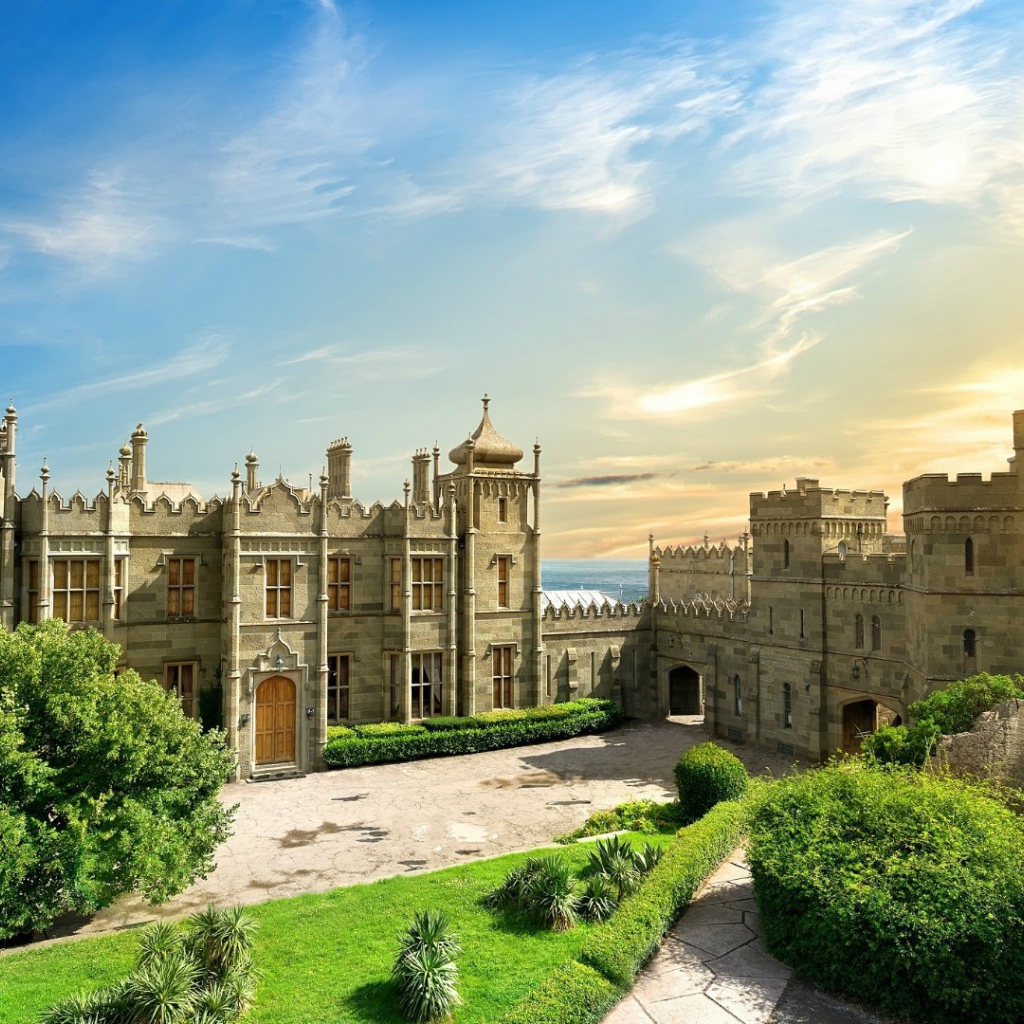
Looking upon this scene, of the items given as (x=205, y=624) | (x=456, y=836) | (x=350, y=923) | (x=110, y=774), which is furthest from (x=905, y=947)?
(x=205, y=624)

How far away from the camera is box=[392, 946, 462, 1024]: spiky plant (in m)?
15.0

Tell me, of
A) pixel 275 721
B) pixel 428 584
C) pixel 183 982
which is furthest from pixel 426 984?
pixel 428 584

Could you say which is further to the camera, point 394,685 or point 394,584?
point 394,584

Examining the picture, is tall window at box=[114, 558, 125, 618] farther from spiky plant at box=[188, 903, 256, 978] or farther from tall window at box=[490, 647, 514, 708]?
spiky plant at box=[188, 903, 256, 978]

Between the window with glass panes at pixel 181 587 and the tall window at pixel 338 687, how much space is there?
6487mm

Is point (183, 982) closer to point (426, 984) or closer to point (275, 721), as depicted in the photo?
point (426, 984)

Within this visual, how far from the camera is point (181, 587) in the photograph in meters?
34.2

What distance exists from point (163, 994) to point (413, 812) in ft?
47.1

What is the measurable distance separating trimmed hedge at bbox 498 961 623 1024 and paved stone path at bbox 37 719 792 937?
30.5ft

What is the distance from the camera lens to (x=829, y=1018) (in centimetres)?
1463

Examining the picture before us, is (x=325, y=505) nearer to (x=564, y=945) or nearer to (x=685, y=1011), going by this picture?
(x=564, y=945)

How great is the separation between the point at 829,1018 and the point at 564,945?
526cm

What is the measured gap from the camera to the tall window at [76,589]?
31.7m

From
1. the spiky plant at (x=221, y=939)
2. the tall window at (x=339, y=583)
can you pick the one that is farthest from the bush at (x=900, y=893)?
the tall window at (x=339, y=583)
